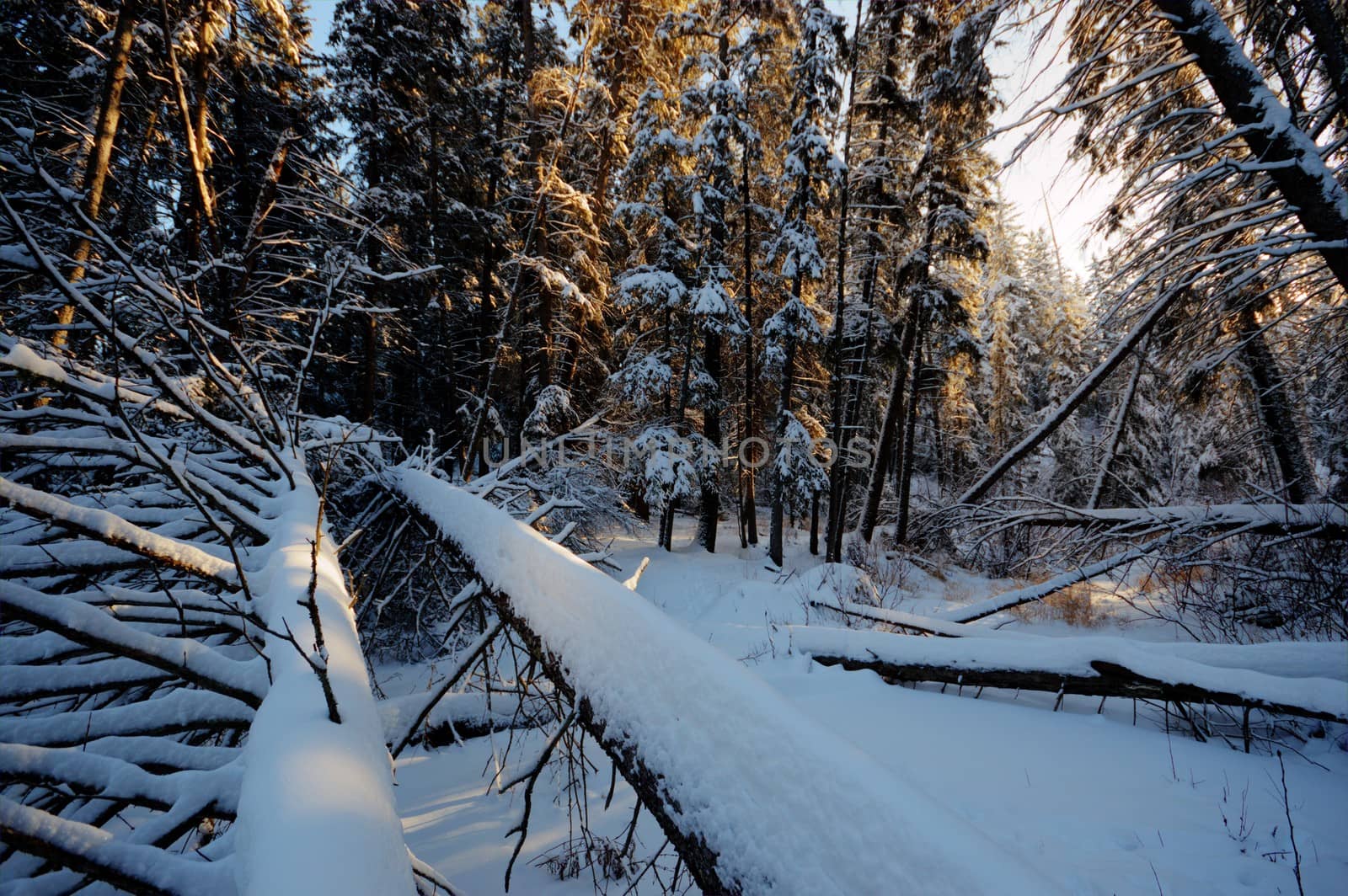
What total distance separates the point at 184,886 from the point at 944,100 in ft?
18.5

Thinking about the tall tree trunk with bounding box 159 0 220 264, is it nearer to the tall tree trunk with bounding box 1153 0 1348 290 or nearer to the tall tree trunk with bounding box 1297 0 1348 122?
the tall tree trunk with bounding box 1153 0 1348 290

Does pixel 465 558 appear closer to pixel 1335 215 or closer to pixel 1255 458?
pixel 1335 215

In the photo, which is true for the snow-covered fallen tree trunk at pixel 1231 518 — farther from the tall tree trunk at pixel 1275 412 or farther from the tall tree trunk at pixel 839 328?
the tall tree trunk at pixel 839 328

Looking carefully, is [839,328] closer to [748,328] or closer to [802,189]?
[748,328]

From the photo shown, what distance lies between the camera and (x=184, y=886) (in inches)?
37.8

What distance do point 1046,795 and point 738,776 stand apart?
8.22 ft

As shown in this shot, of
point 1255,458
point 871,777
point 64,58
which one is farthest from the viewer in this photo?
point 1255,458

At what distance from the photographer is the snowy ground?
2.07 meters

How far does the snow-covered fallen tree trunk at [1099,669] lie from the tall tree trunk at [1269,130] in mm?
2581

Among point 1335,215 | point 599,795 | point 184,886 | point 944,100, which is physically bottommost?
point 599,795

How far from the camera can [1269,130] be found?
3.00 meters

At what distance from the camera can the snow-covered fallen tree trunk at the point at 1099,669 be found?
8.73 feet

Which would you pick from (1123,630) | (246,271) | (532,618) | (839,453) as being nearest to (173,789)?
(532,618)

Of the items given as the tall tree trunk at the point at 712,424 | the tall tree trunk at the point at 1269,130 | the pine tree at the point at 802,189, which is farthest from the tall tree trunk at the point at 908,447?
the tall tree trunk at the point at 1269,130
